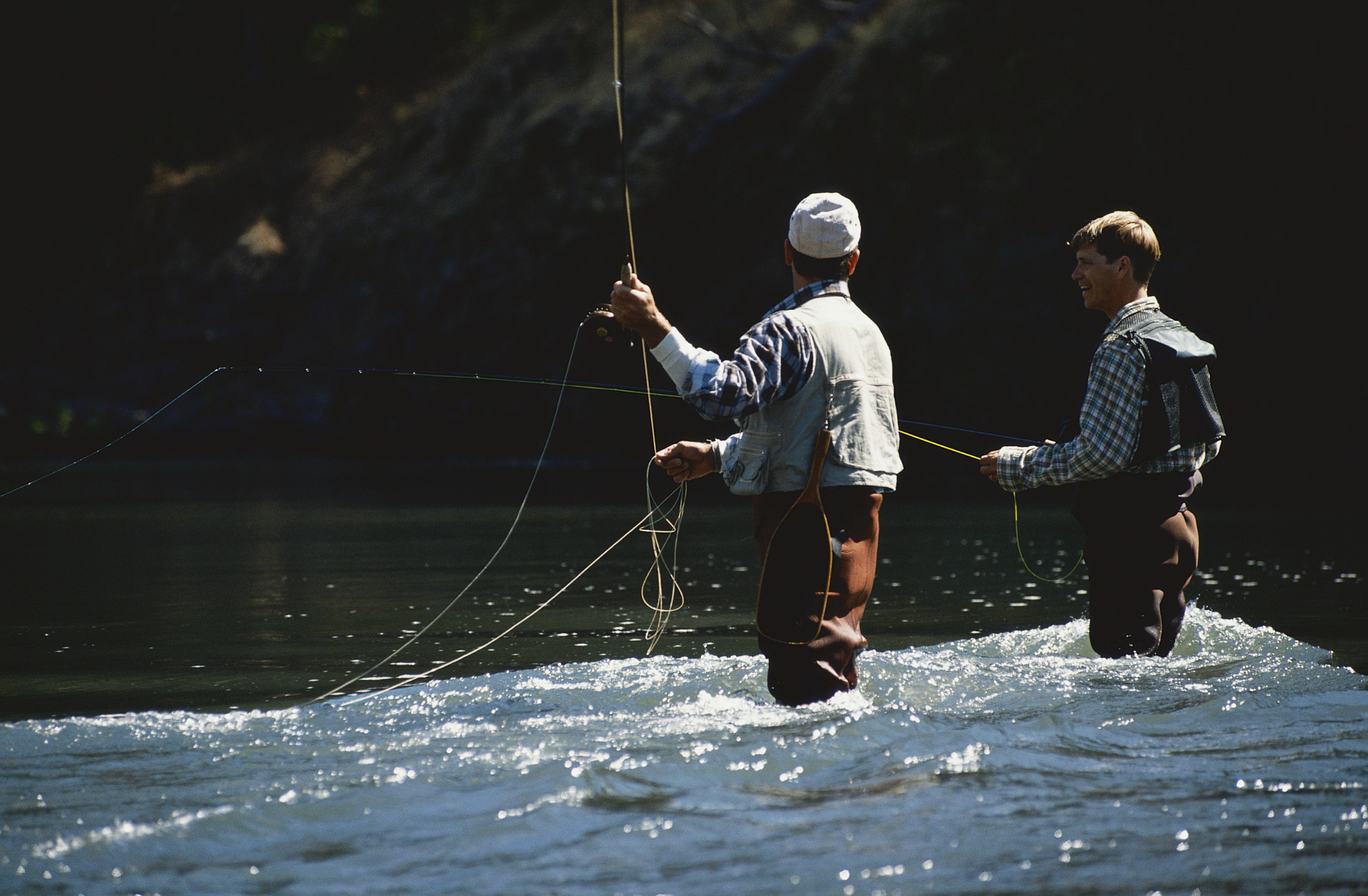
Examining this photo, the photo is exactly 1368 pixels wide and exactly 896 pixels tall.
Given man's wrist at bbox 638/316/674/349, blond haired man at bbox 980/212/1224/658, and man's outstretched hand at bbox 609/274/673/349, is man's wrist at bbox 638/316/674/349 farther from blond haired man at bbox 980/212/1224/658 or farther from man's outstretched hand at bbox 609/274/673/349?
blond haired man at bbox 980/212/1224/658

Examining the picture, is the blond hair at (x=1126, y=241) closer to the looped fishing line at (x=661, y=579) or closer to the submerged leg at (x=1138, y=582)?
the submerged leg at (x=1138, y=582)

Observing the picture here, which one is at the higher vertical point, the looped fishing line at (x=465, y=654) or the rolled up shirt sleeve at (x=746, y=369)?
the rolled up shirt sleeve at (x=746, y=369)

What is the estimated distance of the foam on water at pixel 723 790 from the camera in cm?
308

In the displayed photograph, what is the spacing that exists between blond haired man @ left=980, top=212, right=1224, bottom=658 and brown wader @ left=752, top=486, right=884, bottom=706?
96 cm

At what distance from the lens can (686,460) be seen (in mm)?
4574

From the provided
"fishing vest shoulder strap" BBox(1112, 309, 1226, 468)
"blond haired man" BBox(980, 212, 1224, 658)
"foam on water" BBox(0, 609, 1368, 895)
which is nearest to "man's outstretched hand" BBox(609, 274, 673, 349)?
"foam on water" BBox(0, 609, 1368, 895)

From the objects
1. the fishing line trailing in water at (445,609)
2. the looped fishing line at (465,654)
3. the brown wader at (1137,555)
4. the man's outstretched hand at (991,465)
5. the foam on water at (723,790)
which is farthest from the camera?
the fishing line trailing in water at (445,609)

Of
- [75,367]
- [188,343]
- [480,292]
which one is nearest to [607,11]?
[480,292]

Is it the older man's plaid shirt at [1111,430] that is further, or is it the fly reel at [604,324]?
the older man's plaid shirt at [1111,430]

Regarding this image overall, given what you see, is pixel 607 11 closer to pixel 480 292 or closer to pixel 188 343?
pixel 480 292

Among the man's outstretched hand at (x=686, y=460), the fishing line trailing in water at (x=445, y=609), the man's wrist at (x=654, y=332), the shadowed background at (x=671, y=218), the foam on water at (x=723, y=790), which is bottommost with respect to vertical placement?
the foam on water at (x=723, y=790)

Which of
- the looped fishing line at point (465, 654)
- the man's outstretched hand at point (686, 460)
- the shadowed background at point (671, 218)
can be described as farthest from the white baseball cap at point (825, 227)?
the shadowed background at point (671, 218)

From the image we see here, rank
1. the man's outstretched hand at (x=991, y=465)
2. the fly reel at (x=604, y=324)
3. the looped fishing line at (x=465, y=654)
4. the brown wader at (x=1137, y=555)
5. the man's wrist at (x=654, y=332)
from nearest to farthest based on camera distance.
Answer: the man's wrist at (x=654, y=332)
the fly reel at (x=604, y=324)
the brown wader at (x=1137, y=555)
the looped fishing line at (x=465, y=654)
the man's outstretched hand at (x=991, y=465)

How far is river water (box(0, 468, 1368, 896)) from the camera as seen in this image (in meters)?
3.12
